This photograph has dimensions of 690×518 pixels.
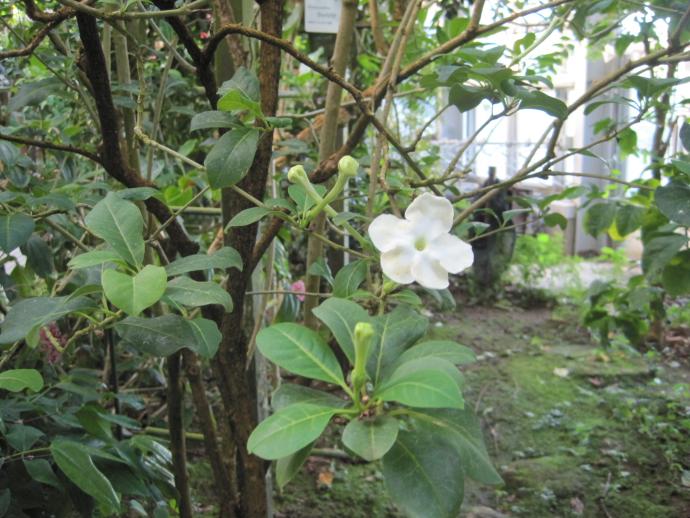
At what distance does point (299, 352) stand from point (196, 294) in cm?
12

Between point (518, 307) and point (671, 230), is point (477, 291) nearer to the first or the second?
point (518, 307)

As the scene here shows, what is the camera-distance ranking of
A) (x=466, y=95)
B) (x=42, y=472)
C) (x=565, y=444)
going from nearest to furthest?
1. (x=466, y=95)
2. (x=42, y=472)
3. (x=565, y=444)

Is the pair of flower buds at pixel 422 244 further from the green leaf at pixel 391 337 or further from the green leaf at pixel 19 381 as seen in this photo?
the green leaf at pixel 19 381

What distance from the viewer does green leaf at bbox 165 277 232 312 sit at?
0.57 m

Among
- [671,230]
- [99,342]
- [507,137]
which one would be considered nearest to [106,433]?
[99,342]

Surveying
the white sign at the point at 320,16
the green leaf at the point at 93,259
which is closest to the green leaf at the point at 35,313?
the green leaf at the point at 93,259

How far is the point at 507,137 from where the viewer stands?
5961 mm

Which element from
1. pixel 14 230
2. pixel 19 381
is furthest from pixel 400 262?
pixel 14 230

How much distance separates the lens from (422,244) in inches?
20.4

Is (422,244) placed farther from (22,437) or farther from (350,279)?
(22,437)

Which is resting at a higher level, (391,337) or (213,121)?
(213,121)

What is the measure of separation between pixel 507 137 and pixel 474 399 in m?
4.11

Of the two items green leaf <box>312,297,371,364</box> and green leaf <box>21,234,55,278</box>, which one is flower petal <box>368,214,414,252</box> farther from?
green leaf <box>21,234,55,278</box>

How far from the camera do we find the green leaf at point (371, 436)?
0.44m
